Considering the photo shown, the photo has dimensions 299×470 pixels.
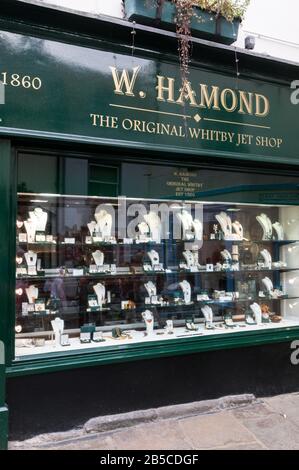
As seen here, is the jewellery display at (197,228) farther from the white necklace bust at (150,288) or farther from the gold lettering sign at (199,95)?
the gold lettering sign at (199,95)

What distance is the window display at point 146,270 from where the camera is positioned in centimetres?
430

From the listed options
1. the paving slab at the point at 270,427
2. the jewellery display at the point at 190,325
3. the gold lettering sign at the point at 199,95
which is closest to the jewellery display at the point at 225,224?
the jewellery display at the point at 190,325

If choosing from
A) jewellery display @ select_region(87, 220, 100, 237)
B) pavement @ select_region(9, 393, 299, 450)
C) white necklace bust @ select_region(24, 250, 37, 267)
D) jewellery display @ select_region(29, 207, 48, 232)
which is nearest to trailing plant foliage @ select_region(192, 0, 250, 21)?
jewellery display @ select_region(87, 220, 100, 237)

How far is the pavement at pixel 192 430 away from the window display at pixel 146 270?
77 cm

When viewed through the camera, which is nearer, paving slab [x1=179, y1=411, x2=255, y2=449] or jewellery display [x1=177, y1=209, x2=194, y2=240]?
paving slab [x1=179, y1=411, x2=255, y2=449]

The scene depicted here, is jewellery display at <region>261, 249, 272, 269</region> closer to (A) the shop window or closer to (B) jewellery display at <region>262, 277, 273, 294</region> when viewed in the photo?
(A) the shop window

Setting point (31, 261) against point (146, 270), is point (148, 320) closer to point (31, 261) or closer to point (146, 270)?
point (146, 270)

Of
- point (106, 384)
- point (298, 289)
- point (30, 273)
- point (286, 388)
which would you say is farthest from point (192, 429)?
point (298, 289)

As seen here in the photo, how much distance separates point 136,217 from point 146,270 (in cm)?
66

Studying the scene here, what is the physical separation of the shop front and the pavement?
13 centimetres

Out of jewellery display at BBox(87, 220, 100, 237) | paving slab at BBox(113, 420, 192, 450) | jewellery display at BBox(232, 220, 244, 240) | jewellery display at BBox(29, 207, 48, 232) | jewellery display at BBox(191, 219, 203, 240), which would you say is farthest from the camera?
jewellery display at BBox(232, 220, 244, 240)

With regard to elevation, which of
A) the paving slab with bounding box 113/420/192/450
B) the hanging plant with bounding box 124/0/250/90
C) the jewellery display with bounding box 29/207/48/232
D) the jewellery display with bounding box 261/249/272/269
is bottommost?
the paving slab with bounding box 113/420/192/450

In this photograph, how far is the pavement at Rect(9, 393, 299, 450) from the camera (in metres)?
3.68
